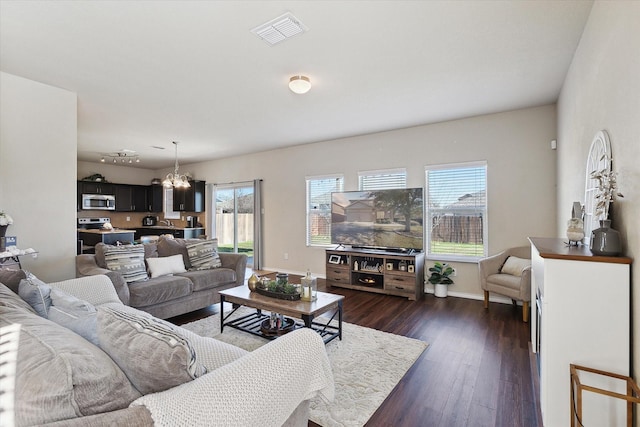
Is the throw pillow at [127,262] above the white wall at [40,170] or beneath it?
beneath

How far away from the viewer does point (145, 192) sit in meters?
8.98

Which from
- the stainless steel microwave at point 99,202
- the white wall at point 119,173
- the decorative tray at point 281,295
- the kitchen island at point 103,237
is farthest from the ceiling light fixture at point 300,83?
the white wall at point 119,173

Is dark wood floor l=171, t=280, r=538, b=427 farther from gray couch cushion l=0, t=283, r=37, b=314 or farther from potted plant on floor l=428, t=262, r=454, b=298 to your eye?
gray couch cushion l=0, t=283, r=37, b=314

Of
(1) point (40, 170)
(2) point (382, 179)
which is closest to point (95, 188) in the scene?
(1) point (40, 170)

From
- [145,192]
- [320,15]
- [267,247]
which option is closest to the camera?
[320,15]

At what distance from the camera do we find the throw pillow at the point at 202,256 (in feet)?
13.9

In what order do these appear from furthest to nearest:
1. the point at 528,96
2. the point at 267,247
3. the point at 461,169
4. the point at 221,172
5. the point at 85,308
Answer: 1. the point at 221,172
2. the point at 267,247
3. the point at 461,169
4. the point at 528,96
5. the point at 85,308

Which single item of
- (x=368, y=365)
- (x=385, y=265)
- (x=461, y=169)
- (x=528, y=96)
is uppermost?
(x=528, y=96)

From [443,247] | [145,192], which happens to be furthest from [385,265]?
[145,192]

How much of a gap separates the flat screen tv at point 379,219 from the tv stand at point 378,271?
157 mm

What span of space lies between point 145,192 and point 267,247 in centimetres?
458

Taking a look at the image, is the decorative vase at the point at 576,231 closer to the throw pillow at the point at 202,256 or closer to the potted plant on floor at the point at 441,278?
the potted plant on floor at the point at 441,278

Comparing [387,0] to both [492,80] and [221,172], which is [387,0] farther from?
[221,172]

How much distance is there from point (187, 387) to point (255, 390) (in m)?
0.25
